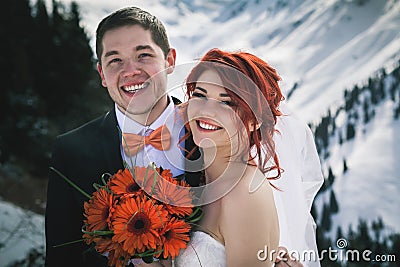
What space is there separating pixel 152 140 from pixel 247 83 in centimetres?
56

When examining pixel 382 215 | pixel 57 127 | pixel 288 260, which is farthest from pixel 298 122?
pixel 57 127

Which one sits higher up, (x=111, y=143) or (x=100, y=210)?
(x=111, y=143)

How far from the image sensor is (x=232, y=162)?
1.57 m

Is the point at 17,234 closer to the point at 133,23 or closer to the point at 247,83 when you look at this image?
the point at 133,23

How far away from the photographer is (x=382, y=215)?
4719 millimetres

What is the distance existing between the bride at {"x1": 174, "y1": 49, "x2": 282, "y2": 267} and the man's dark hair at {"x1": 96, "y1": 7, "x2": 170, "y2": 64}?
436 mm

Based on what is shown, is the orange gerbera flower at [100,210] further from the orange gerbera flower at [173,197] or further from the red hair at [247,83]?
the red hair at [247,83]

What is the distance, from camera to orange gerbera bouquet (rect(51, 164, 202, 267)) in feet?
4.48

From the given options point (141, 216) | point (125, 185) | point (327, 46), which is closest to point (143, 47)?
point (125, 185)

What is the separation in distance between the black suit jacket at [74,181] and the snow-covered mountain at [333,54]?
76.3 inches

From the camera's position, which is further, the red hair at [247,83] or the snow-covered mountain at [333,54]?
the snow-covered mountain at [333,54]

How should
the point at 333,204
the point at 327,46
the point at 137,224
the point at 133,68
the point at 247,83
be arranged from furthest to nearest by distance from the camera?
the point at 327,46
the point at 333,204
the point at 133,68
the point at 247,83
the point at 137,224

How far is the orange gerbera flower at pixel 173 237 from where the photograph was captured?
54.7 inches

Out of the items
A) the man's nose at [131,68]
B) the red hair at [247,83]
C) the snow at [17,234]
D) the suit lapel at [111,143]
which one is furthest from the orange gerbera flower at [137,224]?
the snow at [17,234]
